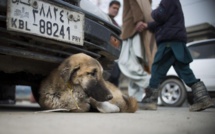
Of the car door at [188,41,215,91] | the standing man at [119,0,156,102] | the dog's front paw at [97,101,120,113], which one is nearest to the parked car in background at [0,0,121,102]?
the dog's front paw at [97,101,120,113]

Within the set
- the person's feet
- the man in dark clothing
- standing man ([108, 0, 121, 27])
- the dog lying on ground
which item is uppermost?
standing man ([108, 0, 121, 27])

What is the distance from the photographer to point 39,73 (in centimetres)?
327

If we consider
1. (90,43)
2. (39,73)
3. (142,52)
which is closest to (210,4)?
(90,43)

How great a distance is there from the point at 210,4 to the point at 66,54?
4.95 ft

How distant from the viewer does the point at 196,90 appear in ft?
12.2

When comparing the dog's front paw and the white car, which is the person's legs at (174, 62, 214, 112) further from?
the white car

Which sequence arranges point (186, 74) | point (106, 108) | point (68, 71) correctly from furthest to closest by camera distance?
point (186, 74) < point (106, 108) < point (68, 71)

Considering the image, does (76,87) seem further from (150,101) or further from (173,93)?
(173,93)

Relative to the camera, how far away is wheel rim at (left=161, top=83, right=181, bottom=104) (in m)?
7.27

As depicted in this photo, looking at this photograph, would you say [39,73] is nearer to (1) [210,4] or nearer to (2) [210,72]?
(1) [210,4]

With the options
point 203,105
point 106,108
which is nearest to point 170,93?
point 203,105

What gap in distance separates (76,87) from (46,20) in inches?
27.5

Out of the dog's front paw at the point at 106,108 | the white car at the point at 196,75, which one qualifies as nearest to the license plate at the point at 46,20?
the dog's front paw at the point at 106,108

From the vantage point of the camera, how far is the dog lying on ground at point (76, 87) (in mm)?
2930
